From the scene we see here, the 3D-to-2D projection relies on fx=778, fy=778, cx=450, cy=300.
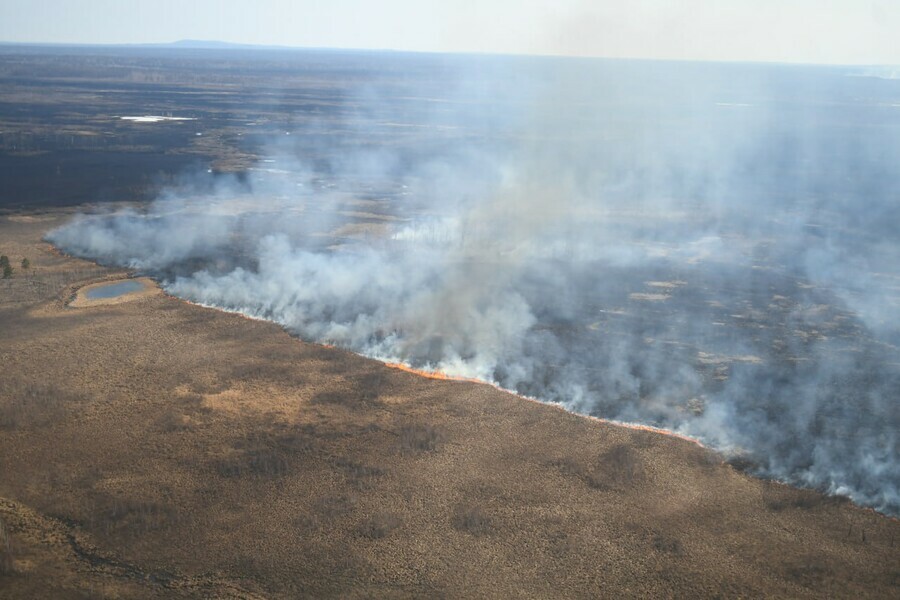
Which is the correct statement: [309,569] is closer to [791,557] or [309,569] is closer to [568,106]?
[791,557]

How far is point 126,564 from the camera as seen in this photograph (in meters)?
23.5

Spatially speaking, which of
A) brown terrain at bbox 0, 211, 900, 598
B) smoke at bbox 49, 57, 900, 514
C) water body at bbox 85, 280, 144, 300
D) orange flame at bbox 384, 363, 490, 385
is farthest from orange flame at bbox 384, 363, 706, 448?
water body at bbox 85, 280, 144, 300

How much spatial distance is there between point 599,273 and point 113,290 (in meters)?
33.4

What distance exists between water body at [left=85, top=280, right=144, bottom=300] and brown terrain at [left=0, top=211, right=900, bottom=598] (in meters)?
10.7

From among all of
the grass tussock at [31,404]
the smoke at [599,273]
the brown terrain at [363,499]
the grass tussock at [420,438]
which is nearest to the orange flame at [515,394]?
the brown terrain at [363,499]

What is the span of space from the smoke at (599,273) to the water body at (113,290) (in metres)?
2.28

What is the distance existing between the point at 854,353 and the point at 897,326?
6.54 m

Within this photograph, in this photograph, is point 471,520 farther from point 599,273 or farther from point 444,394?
point 599,273

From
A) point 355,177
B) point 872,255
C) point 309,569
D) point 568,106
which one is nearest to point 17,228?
point 355,177

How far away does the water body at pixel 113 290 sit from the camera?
48.5 m

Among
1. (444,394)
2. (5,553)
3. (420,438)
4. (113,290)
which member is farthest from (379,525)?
(113,290)

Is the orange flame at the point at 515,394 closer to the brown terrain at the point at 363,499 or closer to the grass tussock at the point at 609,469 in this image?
the brown terrain at the point at 363,499

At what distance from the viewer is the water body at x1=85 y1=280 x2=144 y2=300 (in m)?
48.5

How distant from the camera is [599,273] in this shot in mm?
57125
